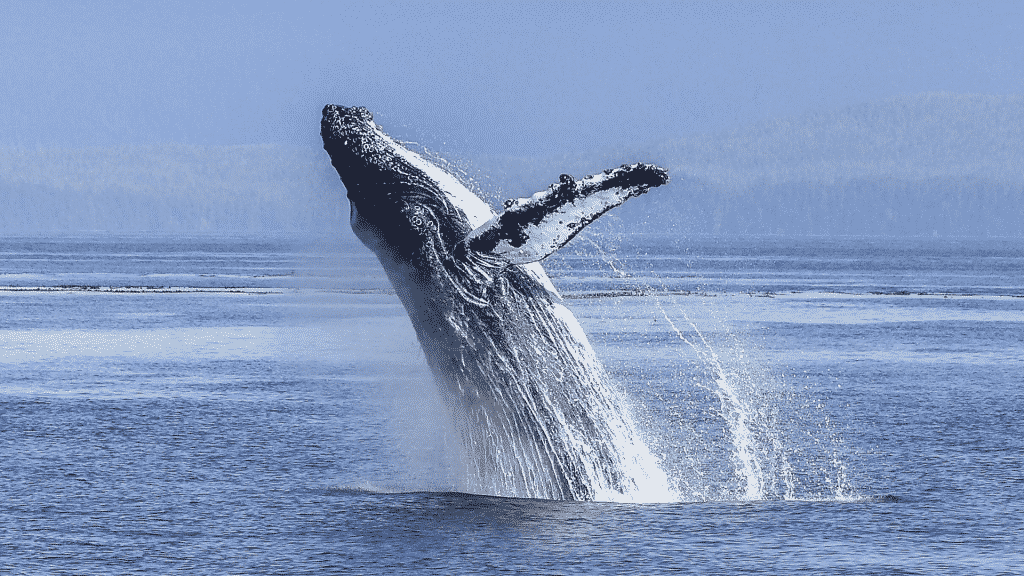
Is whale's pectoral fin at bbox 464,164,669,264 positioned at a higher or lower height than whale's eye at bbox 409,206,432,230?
lower

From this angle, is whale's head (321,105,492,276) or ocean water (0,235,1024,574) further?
whale's head (321,105,492,276)

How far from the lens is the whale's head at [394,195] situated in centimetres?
1184

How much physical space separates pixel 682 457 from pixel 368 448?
4.17m

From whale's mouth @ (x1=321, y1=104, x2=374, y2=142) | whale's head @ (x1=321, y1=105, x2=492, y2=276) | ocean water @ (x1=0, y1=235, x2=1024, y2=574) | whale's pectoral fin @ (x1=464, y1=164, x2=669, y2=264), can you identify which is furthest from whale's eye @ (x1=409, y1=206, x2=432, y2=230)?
whale's mouth @ (x1=321, y1=104, x2=374, y2=142)

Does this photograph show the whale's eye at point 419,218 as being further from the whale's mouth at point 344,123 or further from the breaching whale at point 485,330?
the whale's mouth at point 344,123

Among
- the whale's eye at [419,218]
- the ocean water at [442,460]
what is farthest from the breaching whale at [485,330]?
the ocean water at [442,460]

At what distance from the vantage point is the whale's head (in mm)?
11836

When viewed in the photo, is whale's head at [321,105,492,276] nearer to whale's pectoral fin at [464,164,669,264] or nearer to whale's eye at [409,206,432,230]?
whale's eye at [409,206,432,230]

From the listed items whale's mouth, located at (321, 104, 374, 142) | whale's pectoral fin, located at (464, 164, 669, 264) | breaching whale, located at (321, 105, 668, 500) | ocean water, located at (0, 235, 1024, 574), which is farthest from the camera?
whale's mouth, located at (321, 104, 374, 142)

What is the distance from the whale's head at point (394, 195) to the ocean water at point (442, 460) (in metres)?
0.55

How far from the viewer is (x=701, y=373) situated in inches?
1139

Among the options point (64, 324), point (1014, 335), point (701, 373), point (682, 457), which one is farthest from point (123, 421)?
point (1014, 335)

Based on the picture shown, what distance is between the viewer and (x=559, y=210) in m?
10.8

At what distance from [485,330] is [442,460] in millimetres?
4917
